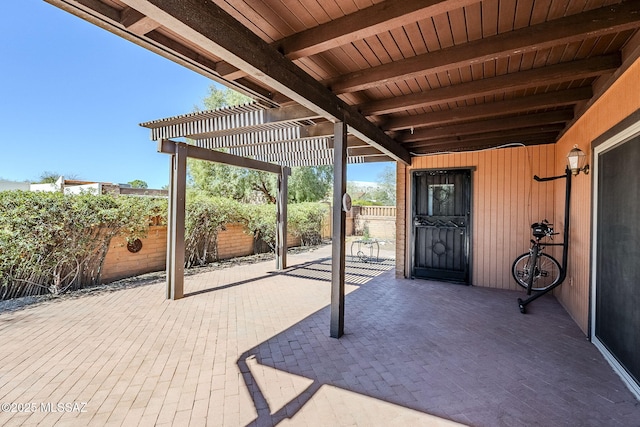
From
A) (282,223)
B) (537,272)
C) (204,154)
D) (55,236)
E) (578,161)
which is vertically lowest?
(537,272)

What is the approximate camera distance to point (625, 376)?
2.42m

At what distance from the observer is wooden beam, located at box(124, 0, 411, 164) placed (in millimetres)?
1577

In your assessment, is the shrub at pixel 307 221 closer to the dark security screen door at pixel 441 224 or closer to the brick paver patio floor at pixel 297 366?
the dark security screen door at pixel 441 224

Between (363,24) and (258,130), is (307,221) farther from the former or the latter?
(363,24)

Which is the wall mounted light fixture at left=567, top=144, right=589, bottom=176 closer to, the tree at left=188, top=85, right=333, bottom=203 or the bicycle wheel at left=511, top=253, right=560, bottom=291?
the bicycle wheel at left=511, top=253, right=560, bottom=291

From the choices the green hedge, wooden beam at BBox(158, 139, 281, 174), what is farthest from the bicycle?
the green hedge

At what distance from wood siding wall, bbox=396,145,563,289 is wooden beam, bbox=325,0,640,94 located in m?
3.70

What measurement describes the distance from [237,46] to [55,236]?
4.62 m

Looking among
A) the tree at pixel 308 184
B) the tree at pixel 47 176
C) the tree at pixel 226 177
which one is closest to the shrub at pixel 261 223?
the tree at pixel 226 177

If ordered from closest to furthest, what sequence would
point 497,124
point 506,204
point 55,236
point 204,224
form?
point 497,124, point 55,236, point 506,204, point 204,224

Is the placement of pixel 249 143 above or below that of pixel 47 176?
below

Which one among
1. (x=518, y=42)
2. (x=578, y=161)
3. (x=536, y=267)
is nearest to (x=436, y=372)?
(x=518, y=42)

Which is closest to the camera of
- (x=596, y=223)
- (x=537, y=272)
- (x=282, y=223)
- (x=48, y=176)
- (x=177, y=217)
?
(x=596, y=223)

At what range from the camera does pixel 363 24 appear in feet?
6.61
